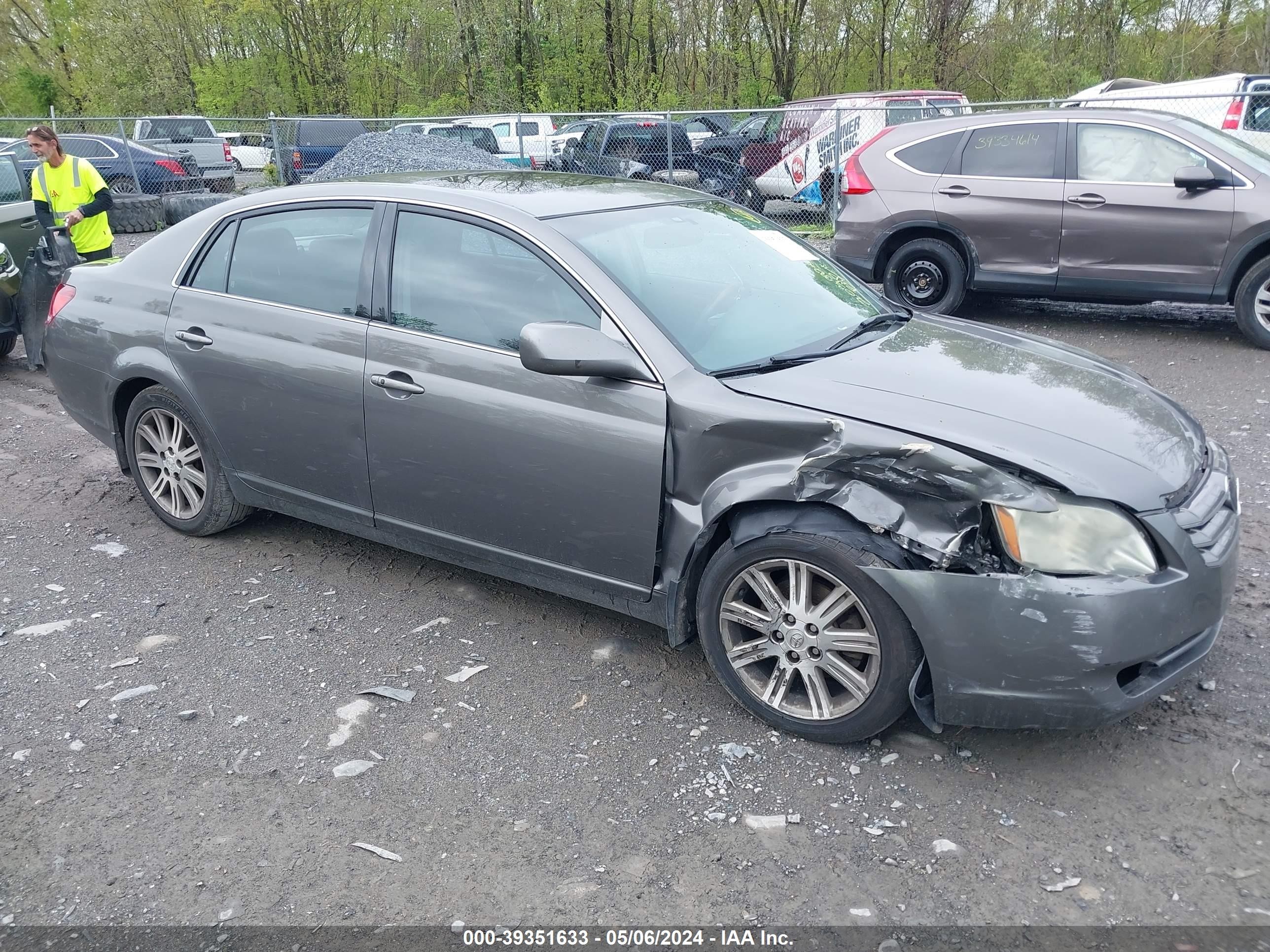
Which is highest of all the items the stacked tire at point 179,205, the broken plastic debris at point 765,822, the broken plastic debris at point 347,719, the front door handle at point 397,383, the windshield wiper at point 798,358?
the windshield wiper at point 798,358

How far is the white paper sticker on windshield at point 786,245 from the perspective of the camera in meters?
4.44

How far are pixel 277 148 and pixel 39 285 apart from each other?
10.8 meters

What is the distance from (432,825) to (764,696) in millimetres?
1120

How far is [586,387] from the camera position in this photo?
3.54 metres

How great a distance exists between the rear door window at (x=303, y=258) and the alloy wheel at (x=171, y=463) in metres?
0.80

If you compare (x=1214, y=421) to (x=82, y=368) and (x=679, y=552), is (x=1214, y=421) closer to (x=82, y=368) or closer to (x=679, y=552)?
(x=679, y=552)

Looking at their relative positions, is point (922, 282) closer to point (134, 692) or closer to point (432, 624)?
point (432, 624)

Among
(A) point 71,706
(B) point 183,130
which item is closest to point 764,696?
(A) point 71,706

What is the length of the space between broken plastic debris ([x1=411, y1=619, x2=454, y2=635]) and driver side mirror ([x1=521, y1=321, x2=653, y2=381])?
1304 millimetres

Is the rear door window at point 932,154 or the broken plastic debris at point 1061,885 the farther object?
the rear door window at point 932,154

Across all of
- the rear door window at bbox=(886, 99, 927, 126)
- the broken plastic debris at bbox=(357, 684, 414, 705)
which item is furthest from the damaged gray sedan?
the rear door window at bbox=(886, 99, 927, 126)

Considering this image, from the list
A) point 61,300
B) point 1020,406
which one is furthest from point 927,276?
point 61,300

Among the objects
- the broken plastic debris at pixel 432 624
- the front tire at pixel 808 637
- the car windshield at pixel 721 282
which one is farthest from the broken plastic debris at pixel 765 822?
the broken plastic debris at pixel 432 624

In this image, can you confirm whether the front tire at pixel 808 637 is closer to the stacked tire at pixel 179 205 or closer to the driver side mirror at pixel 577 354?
the driver side mirror at pixel 577 354
